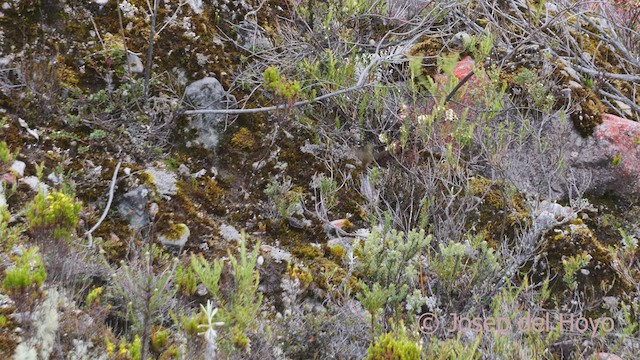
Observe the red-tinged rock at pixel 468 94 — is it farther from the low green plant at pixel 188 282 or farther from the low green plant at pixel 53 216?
the low green plant at pixel 53 216

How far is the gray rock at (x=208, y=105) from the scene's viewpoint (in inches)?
126

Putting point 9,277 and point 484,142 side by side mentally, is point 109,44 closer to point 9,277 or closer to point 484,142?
point 9,277

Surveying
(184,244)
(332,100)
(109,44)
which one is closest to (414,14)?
(332,100)

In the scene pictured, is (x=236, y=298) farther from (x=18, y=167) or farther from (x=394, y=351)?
(x=18, y=167)

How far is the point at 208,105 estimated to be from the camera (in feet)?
10.9

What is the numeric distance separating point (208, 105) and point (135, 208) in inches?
35.9

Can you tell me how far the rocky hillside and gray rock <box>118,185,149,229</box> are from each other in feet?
0.04

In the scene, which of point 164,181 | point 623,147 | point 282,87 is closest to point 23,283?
point 164,181

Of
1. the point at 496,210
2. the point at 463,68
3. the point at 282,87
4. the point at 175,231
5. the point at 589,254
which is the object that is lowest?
the point at 589,254

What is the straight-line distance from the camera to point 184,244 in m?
2.63

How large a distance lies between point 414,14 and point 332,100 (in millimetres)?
1320

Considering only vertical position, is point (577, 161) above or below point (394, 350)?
below

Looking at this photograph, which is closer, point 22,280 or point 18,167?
point 22,280

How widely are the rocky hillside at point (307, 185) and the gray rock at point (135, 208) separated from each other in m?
0.01
